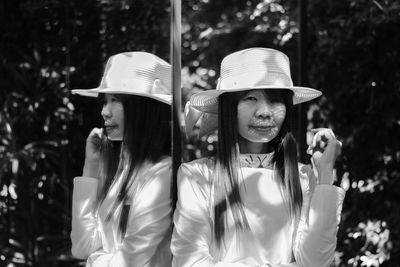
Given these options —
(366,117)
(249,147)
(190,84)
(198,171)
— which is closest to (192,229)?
(198,171)

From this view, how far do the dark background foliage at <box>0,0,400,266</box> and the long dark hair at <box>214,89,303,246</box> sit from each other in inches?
32.9

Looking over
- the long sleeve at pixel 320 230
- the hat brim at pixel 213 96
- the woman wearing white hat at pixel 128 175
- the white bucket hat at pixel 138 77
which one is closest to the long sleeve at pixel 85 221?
the woman wearing white hat at pixel 128 175

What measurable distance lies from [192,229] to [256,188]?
0.21m

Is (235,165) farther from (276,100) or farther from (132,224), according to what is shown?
(132,224)

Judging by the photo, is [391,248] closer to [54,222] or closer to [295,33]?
[295,33]

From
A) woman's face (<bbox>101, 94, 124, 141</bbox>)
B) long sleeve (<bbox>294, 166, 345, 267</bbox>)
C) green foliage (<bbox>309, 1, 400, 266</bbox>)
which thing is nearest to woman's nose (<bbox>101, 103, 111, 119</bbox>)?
woman's face (<bbox>101, 94, 124, 141</bbox>)

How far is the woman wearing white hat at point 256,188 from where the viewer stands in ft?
7.52

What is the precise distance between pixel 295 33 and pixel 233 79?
5.71ft

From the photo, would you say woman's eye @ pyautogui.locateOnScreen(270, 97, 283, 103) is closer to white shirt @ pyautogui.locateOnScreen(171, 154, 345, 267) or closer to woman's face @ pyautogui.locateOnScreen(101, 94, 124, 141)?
white shirt @ pyautogui.locateOnScreen(171, 154, 345, 267)

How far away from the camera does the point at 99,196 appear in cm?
259

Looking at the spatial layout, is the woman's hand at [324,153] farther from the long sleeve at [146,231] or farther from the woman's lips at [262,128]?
the long sleeve at [146,231]

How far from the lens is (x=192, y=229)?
7.58ft

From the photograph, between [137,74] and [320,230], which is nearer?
[320,230]

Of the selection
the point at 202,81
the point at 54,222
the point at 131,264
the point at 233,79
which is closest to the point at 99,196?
the point at 131,264
